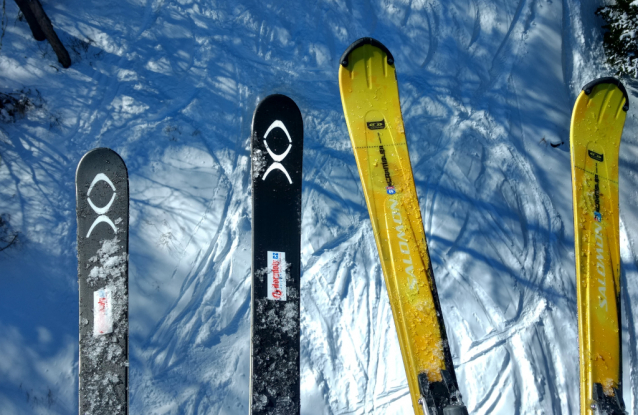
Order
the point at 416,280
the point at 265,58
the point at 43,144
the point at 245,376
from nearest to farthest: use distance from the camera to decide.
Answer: the point at 416,280 < the point at 245,376 < the point at 43,144 < the point at 265,58

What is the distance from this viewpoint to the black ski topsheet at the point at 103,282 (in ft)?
9.39

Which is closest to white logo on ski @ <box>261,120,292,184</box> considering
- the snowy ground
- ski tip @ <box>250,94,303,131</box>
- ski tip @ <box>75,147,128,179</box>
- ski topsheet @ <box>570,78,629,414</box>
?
ski tip @ <box>250,94,303,131</box>

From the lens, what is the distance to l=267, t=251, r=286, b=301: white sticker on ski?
10.0ft

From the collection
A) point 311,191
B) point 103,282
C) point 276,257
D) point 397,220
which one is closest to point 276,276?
point 276,257

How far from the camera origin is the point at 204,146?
372 cm

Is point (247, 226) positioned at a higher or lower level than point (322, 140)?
lower

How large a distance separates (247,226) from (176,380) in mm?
1460

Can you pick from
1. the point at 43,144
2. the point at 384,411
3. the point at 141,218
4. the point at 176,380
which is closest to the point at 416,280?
the point at 384,411

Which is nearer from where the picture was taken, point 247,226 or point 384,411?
point 384,411

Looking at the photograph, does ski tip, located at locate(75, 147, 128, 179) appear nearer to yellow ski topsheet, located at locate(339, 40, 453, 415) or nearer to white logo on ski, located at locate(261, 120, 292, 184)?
white logo on ski, located at locate(261, 120, 292, 184)

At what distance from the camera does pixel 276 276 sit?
307cm

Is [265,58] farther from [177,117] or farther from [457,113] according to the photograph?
[457,113]

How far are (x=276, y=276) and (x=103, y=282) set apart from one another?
1.34 meters

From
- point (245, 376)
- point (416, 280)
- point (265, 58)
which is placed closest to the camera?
point (416, 280)
